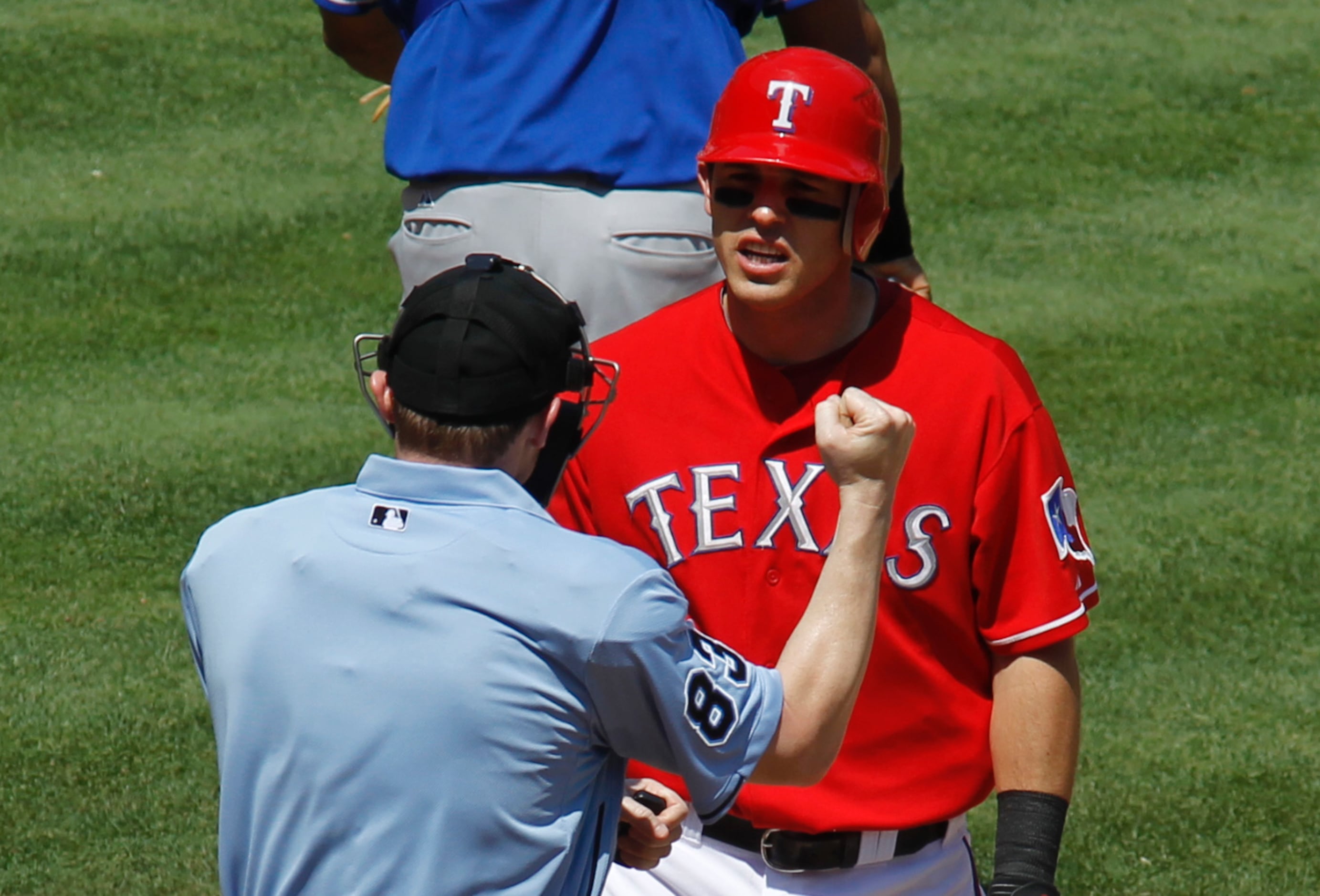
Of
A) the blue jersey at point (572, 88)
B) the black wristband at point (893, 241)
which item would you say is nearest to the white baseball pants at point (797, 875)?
the blue jersey at point (572, 88)

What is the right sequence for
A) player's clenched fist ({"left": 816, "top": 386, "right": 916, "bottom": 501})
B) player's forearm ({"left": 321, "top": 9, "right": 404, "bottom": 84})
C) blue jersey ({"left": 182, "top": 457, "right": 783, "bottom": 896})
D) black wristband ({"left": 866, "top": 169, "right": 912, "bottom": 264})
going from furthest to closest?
black wristband ({"left": 866, "top": 169, "right": 912, "bottom": 264}) → player's forearm ({"left": 321, "top": 9, "right": 404, "bottom": 84}) → player's clenched fist ({"left": 816, "top": 386, "right": 916, "bottom": 501}) → blue jersey ({"left": 182, "top": 457, "right": 783, "bottom": 896})

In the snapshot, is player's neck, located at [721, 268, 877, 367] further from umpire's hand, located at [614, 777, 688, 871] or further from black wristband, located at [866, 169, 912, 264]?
black wristband, located at [866, 169, 912, 264]

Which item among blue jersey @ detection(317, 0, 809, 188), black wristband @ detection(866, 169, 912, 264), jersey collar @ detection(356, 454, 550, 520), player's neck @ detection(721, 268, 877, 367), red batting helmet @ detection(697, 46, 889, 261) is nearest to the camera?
jersey collar @ detection(356, 454, 550, 520)

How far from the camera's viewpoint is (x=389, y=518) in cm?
239

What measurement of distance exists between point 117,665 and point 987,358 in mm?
3683

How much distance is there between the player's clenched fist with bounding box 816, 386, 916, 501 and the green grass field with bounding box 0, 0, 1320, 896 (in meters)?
2.66

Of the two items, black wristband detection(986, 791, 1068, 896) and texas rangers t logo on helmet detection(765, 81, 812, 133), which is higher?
texas rangers t logo on helmet detection(765, 81, 812, 133)

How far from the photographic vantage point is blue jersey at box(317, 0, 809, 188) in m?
3.75

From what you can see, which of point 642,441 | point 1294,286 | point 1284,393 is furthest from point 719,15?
point 1294,286

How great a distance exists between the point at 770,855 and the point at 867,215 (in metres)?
1.12

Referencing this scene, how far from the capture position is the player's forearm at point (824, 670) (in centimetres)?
250

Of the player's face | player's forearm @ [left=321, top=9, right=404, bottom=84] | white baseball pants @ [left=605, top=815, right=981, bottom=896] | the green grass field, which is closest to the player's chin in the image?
the player's face

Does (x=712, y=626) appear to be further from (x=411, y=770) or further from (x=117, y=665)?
(x=117, y=665)

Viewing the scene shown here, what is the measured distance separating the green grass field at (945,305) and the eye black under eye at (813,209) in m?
2.43
